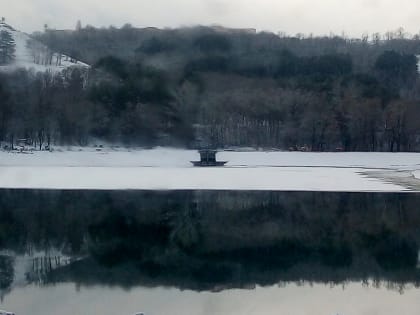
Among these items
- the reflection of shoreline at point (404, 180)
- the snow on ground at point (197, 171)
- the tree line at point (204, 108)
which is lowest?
the reflection of shoreline at point (404, 180)

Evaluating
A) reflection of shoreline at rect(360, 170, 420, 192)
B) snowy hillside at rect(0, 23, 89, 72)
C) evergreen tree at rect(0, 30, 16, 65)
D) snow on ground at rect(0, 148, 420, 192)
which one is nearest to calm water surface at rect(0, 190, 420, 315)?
snow on ground at rect(0, 148, 420, 192)

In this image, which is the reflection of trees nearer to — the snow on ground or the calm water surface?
the calm water surface

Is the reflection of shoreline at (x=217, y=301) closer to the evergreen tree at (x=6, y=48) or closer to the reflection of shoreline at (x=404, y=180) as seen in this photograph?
the reflection of shoreline at (x=404, y=180)

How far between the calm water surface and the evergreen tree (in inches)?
2549

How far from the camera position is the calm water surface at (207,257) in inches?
360

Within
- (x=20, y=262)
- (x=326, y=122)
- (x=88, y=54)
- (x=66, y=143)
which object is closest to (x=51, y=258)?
(x=20, y=262)

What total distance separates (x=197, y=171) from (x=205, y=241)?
2120 cm

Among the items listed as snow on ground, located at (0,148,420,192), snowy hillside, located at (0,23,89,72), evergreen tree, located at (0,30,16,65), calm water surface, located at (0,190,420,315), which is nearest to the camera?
calm water surface, located at (0,190,420,315)

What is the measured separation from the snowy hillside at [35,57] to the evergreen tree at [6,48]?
694 millimetres

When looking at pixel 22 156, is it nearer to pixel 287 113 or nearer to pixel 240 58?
pixel 287 113

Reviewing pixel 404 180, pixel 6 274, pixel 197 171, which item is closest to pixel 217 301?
pixel 6 274

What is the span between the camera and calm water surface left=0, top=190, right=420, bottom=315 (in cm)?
916

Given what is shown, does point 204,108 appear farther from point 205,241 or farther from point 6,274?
point 6,274

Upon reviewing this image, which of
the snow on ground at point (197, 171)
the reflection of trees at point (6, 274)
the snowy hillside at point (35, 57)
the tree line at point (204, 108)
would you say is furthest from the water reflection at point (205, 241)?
the snowy hillside at point (35, 57)
